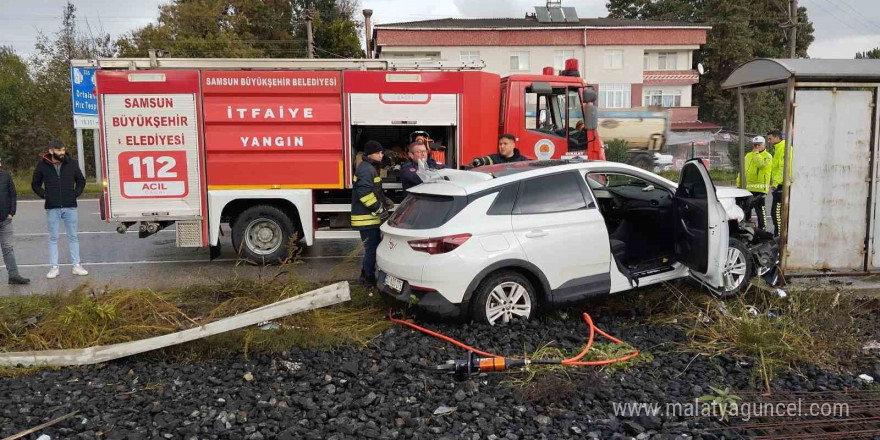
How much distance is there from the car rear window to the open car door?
2.16 meters

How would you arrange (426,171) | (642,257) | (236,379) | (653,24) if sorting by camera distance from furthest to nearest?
1. (653,24)
2. (426,171)
3. (642,257)
4. (236,379)

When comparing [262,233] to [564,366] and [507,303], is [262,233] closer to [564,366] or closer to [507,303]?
[507,303]

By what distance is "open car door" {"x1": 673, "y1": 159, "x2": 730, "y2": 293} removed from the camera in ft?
19.7

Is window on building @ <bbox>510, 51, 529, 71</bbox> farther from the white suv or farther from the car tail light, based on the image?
the car tail light

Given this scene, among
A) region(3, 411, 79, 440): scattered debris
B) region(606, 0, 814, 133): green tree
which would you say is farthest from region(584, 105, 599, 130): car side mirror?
region(606, 0, 814, 133): green tree

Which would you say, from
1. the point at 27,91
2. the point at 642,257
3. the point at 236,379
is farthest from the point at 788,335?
the point at 27,91

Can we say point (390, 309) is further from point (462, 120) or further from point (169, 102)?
point (169, 102)

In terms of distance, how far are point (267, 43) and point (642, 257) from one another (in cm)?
4594

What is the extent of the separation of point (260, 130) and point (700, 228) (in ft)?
18.9

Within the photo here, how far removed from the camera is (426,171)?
7301mm

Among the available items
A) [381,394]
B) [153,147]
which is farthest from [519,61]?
[381,394]

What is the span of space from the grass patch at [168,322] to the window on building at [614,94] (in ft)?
134

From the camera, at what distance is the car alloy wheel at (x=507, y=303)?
588 centimetres

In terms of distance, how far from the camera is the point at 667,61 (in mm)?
46531
